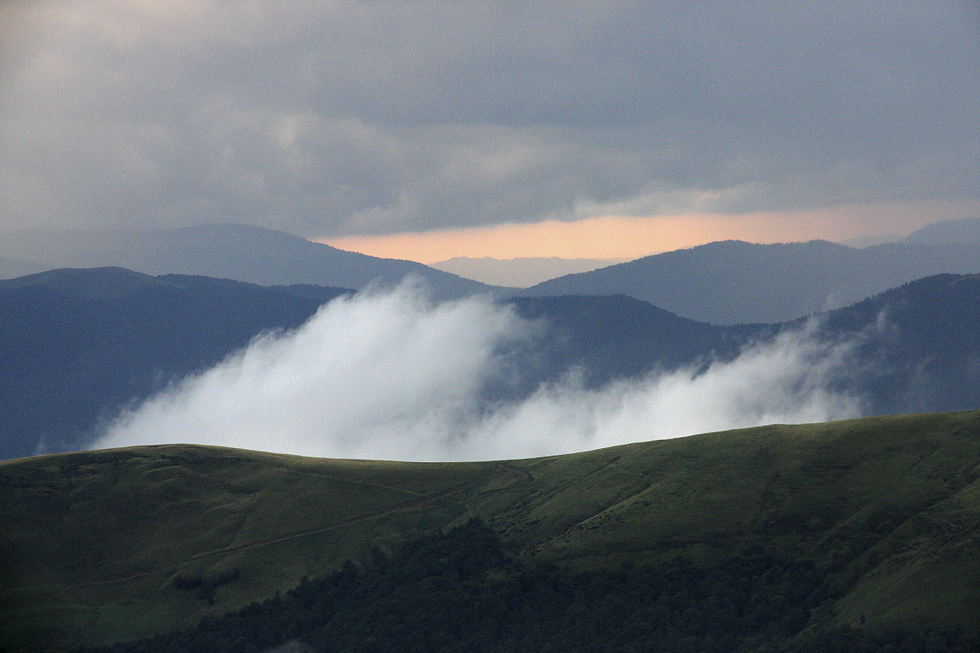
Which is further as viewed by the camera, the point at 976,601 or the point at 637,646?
the point at 637,646

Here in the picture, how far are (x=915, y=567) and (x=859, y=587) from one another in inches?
498

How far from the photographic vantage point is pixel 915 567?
191125 mm

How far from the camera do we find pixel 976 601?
173 m

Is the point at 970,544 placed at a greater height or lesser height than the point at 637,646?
greater

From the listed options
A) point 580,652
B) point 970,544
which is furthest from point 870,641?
point 580,652

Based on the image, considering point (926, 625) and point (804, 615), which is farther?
point (804, 615)

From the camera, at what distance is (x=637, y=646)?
19688 cm

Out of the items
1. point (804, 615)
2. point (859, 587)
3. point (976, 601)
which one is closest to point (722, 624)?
point (804, 615)

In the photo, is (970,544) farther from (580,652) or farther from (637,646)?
(580,652)

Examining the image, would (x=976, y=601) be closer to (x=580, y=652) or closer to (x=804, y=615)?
(x=804, y=615)

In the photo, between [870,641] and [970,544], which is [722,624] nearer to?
[870,641]

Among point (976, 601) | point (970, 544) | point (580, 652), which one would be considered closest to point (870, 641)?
point (976, 601)

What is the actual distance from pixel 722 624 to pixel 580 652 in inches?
1274

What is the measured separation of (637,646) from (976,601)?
68.9 m
